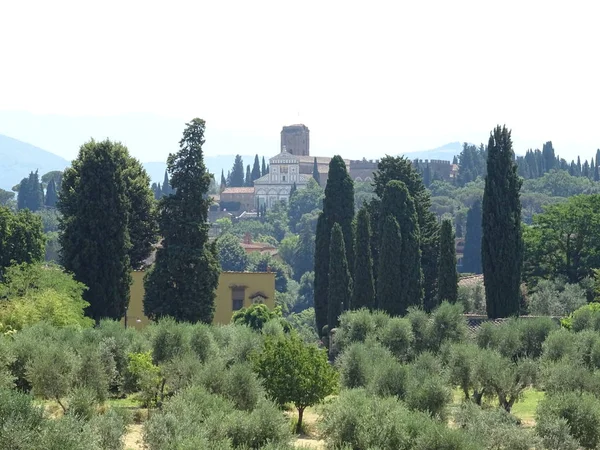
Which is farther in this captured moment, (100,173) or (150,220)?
(150,220)

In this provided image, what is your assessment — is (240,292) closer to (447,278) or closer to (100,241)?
(447,278)

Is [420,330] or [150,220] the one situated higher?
[150,220]

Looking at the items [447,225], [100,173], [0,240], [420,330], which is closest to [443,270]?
[447,225]

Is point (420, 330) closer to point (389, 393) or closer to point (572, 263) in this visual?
point (389, 393)

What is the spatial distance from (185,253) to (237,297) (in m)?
11.9

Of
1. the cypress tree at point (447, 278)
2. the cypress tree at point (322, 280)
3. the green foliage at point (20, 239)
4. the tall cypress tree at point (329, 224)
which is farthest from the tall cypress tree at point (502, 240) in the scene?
the green foliage at point (20, 239)

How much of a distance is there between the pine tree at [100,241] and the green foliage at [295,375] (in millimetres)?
12836

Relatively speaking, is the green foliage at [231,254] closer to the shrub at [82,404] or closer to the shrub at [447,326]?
the shrub at [447,326]

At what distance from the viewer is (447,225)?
155 feet

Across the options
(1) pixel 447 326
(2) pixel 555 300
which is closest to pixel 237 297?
(2) pixel 555 300

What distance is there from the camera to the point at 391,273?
45688mm

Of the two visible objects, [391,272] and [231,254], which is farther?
[231,254]

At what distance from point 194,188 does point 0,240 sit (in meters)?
7.58

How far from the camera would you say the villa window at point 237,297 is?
182ft
